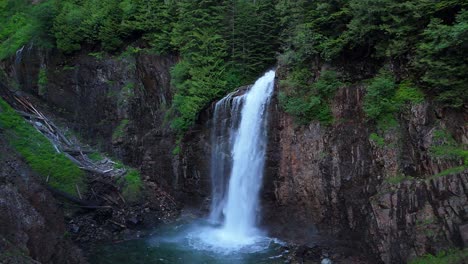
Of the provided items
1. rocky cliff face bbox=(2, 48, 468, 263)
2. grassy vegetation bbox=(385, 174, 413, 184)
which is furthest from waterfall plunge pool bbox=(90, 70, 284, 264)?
grassy vegetation bbox=(385, 174, 413, 184)

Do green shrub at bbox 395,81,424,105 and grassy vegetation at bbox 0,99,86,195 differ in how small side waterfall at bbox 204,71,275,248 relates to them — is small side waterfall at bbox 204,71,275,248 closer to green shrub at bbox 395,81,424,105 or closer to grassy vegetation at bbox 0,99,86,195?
green shrub at bbox 395,81,424,105

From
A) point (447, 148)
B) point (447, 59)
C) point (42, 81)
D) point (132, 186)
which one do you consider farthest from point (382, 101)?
point (42, 81)

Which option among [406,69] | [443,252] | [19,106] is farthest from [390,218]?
[19,106]

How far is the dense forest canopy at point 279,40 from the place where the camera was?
44.8 ft

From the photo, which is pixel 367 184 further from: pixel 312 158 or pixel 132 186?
pixel 132 186

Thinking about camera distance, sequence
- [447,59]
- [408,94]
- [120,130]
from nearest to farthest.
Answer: [447,59]
[408,94]
[120,130]

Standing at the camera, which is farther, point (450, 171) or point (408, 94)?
point (408, 94)

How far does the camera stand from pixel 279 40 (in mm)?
21078

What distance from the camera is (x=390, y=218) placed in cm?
1384

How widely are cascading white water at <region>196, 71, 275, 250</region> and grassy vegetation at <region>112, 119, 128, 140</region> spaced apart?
22.2 feet

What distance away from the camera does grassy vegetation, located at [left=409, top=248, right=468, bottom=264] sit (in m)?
11.7

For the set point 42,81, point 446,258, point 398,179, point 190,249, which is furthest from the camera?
point 42,81

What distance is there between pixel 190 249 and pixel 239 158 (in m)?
4.68

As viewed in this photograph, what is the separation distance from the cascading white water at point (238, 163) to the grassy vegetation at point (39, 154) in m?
6.82
